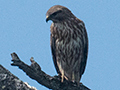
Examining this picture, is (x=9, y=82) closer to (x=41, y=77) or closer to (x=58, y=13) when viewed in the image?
(x=41, y=77)

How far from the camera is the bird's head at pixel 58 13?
5.46 m

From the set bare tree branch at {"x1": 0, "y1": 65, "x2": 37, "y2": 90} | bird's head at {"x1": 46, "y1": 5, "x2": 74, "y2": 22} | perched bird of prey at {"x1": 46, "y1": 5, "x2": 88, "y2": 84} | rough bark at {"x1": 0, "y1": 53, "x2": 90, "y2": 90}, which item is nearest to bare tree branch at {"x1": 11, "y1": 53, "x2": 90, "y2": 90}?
rough bark at {"x1": 0, "y1": 53, "x2": 90, "y2": 90}

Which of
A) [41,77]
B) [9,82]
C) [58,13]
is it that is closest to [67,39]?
[58,13]

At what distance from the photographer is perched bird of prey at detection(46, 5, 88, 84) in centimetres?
564

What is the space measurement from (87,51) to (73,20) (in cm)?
Result: 77

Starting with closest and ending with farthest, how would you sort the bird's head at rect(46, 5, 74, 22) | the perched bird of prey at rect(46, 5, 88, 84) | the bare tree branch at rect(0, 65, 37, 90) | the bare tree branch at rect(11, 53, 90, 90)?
1. the bare tree branch at rect(11, 53, 90, 90)
2. the bare tree branch at rect(0, 65, 37, 90)
3. the bird's head at rect(46, 5, 74, 22)
4. the perched bird of prey at rect(46, 5, 88, 84)

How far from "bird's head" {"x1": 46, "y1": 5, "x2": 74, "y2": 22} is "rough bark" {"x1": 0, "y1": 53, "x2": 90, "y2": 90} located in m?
1.36

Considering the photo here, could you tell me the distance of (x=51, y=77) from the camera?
181 inches

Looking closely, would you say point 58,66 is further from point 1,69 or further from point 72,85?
point 1,69

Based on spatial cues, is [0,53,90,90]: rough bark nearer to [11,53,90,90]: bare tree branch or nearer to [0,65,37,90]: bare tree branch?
[11,53,90,90]: bare tree branch

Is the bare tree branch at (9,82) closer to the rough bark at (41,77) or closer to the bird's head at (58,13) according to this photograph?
the rough bark at (41,77)

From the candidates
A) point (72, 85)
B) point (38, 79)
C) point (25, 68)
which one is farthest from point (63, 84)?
point (25, 68)

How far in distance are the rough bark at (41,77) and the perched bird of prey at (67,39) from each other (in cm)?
63

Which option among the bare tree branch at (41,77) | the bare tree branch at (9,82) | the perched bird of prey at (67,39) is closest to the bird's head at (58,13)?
the perched bird of prey at (67,39)
